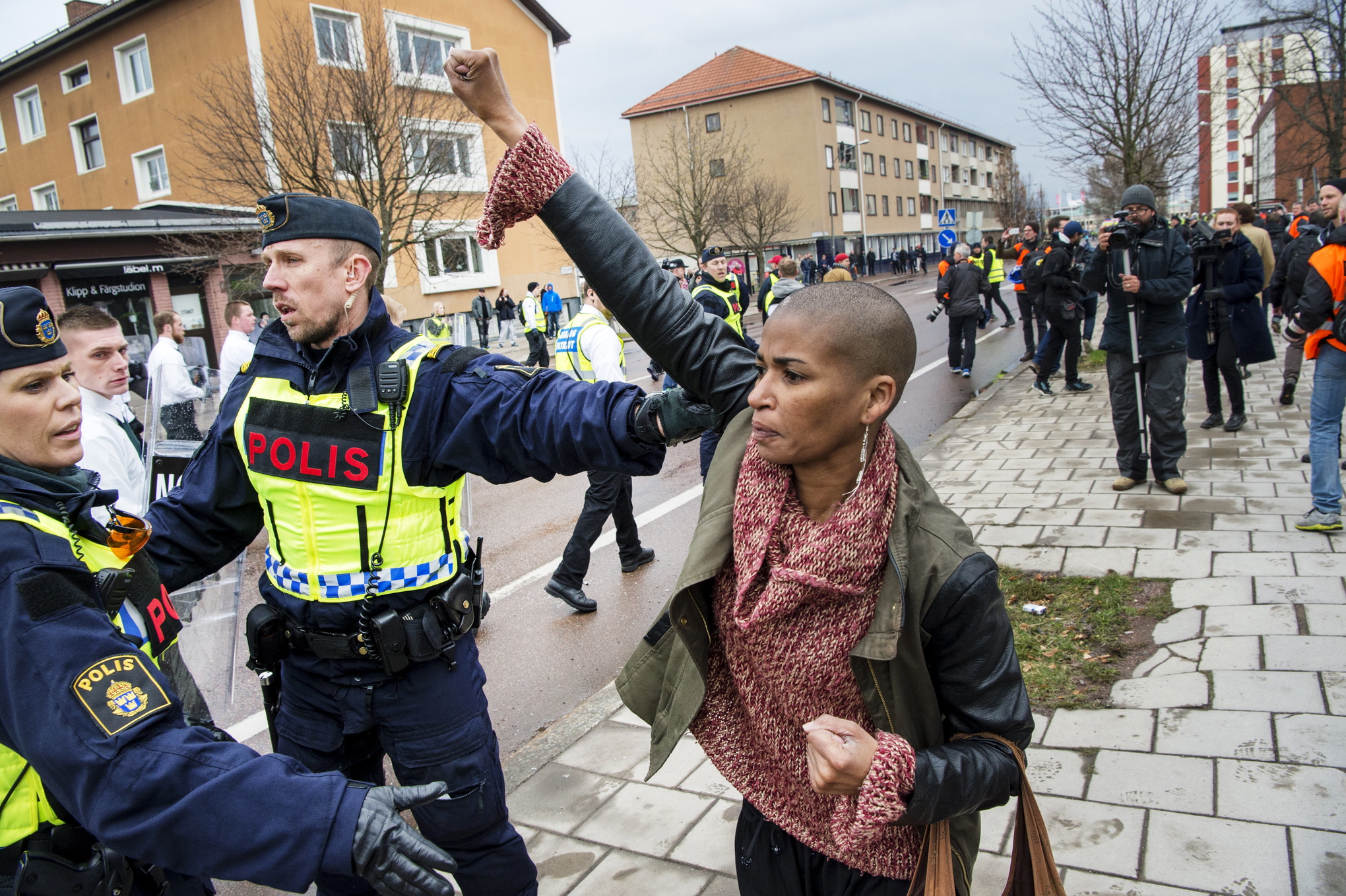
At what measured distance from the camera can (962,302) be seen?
12375 millimetres

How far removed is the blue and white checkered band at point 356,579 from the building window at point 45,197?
3875 cm

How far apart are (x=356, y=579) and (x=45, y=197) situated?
133 ft

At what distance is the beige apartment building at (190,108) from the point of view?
68.2 ft

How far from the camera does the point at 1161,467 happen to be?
20.8 ft

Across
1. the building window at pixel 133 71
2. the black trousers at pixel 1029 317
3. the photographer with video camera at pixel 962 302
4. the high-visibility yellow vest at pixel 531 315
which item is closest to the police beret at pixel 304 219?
the photographer with video camera at pixel 962 302

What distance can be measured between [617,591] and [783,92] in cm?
5057

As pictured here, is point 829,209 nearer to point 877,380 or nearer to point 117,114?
point 117,114

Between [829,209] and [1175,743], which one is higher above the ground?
[829,209]

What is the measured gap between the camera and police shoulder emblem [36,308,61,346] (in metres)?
1.82

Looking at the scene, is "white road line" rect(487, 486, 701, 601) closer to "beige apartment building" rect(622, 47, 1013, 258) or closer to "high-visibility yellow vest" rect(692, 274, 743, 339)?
"high-visibility yellow vest" rect(692, 274, 743, 339)

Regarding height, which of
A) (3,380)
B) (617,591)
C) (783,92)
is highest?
(783,92)

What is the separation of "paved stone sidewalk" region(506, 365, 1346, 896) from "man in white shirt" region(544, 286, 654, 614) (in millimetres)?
1358

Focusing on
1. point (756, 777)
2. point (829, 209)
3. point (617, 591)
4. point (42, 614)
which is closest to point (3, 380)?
point (42, 614)

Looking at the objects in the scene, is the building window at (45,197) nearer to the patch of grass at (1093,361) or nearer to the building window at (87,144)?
the building window at (87,144)
